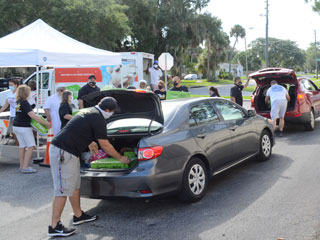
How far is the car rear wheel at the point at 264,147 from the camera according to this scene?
24.1 feet

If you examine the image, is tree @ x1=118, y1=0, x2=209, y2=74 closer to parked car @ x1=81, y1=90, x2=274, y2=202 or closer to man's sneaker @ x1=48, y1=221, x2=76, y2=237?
parked car @ x1=81, y1=90, x2=274, y2=202

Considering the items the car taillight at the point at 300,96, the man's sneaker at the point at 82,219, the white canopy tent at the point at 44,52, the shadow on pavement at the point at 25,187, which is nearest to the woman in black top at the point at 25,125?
the shadow on pavement at the point at 25,187

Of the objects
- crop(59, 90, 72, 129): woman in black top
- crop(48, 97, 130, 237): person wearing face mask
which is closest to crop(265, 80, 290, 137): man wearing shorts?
crop(59, 90, 72, 129): woman in black top

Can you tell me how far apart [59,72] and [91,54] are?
2752 millimetres

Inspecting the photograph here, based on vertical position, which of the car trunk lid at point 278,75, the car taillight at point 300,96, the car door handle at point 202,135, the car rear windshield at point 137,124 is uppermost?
the car trunk lid at point 278,75

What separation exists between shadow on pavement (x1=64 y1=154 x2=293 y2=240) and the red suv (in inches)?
186

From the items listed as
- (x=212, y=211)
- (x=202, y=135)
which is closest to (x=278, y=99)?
(x=202, y=135)

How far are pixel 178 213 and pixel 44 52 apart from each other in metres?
5.96

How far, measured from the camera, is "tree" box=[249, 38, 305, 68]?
12925 centimetres

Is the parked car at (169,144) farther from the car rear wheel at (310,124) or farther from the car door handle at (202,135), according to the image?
the car rear wheel at (310,124)

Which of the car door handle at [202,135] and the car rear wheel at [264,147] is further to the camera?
the car rear wheel at [264,147]

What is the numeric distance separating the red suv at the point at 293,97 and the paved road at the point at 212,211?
12.4ft

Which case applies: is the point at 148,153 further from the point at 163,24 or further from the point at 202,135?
the point at 163,24

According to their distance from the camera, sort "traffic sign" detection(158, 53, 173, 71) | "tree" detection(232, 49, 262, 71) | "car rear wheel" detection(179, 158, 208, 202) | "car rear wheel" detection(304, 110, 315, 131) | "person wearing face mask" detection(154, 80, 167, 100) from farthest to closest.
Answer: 1. "tree" detection(232, 49, 262, 71)
2. "traffic sign" detection(158, 53, 173, 71)
3. "car rear wheel" detection(304, 110, 315, 131)
4. "person wearing face mask" detection(154, 80, 167, 100)
5. "car rear wheel" detection(179, 158, 208, 202)
